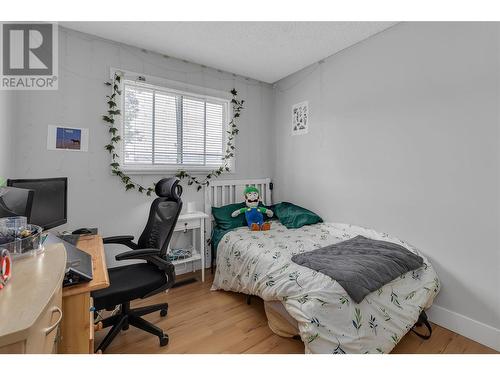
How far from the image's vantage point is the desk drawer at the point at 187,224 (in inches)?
104

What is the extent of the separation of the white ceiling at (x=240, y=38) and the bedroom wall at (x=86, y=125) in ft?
0.48

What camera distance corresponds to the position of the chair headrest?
6.33 ft

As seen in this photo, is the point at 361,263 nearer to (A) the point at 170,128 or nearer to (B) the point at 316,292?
(B) the point at 316,292

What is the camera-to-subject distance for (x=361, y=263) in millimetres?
1705

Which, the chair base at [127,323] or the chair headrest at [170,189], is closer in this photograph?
the chair base at [127,323]

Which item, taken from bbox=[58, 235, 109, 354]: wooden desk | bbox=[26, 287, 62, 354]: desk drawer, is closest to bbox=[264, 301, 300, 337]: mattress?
bbox=[58, 235, 109, 354]: wooden desk

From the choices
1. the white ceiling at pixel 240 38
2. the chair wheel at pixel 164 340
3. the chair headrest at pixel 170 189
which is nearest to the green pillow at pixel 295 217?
the chair headrest at pixel 170 189

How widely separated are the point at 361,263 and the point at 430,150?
112 centimetres

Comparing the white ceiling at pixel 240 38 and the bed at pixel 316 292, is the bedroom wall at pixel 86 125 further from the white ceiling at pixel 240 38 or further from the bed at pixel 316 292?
the bed at pixel 316 292

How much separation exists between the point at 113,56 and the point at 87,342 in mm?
2481

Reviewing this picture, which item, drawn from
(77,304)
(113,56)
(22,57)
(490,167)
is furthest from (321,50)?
(77,304)

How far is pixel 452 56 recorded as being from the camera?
Result: 188 centimetres

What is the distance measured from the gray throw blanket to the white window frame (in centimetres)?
168
